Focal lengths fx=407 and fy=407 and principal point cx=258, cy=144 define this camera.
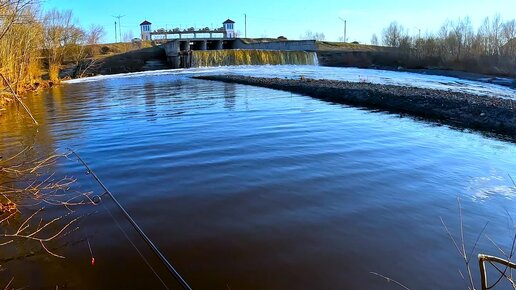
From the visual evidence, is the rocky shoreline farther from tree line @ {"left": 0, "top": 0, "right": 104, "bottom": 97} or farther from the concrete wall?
the concrete wall

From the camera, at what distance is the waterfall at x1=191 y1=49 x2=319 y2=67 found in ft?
171

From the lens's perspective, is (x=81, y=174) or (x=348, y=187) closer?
(x=348, y=187)

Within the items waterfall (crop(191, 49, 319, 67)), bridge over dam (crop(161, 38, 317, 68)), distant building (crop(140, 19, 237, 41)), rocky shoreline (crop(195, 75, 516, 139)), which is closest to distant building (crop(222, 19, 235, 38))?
distant building (crop(140, 19, 237, 41))

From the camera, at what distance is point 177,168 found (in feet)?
25.5

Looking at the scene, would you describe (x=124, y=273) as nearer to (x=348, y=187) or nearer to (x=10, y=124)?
(x=348, y=187)

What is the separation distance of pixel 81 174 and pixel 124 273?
392cm

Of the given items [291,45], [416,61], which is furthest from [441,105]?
[291,45]

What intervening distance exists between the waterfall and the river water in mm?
40842

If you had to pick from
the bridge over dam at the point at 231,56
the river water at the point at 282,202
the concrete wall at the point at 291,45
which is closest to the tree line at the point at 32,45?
the river water at the point at 282,202

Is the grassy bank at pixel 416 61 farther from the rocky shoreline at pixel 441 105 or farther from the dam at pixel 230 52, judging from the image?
the rocky shoreline at pixel 441 105

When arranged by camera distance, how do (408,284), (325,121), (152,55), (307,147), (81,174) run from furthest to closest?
(152,55)
(325,121)
(307,147)
(81,174)
(408,284)

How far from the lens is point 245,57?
2131 inches

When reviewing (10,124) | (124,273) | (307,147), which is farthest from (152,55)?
(124,273)

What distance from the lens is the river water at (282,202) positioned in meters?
4.11
